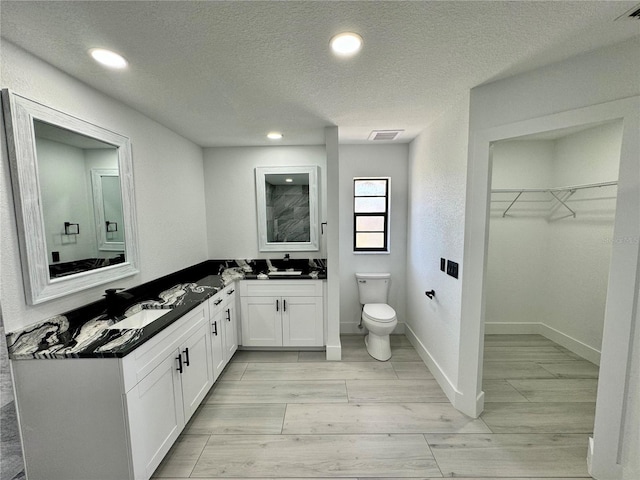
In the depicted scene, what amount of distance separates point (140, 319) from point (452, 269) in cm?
242

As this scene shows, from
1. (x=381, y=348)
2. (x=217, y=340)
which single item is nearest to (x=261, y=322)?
(x=217, y=340)

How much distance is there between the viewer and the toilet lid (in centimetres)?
260

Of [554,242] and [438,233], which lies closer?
[438,233]

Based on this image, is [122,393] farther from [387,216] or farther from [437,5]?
[387,216]

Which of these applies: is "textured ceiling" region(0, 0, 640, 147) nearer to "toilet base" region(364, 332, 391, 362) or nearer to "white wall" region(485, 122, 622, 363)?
"white wall" region(485, 122, 622, 363)

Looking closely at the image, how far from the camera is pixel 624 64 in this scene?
1269 mm

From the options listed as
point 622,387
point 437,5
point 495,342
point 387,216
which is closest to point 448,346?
point 622,387

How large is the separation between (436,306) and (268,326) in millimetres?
1813

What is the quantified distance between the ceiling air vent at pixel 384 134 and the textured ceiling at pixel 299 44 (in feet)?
2.15

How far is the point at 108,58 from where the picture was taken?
1.33 m

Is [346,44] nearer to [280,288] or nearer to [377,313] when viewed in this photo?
[280,288]

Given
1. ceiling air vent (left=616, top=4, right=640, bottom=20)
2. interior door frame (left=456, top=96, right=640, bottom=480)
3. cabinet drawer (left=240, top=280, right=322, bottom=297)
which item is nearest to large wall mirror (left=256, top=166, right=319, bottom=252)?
cabinet drawer (left=240, top=280, right=322, bottom=297)

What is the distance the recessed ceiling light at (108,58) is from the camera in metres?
1.27

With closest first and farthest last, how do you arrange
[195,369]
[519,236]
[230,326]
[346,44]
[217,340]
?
[346,44] < [195,369] < [217,340] < [230,326] < [519,236]
